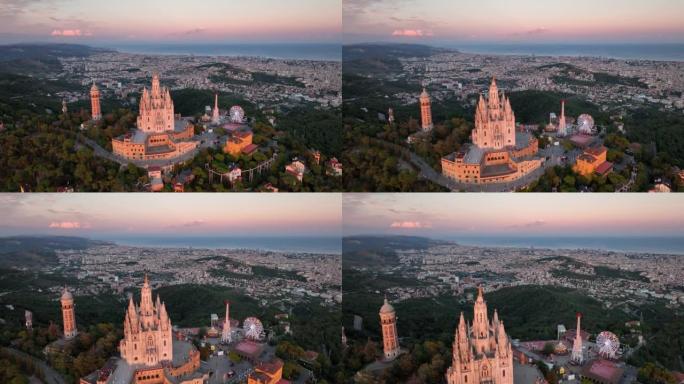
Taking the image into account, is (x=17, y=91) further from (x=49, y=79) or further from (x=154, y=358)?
(x=154, y=358)

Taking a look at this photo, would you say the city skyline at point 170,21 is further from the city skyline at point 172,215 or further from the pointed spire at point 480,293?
the pointed spire at point 480,293

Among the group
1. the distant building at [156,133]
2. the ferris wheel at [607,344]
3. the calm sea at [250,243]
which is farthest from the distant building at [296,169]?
the ferris wheel at [607,344]

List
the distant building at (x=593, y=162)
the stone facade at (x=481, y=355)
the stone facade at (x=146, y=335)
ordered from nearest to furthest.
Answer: the stone facade at (x=481, y=355), the distant building at (x=593, y=162), the stone facade at (x=146, y=335)

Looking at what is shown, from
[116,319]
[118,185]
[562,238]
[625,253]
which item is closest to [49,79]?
[118,185]

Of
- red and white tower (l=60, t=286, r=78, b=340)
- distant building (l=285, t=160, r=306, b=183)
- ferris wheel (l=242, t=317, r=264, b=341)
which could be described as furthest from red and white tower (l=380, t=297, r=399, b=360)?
red and white tower (l=60, t=286, r=78, b=340)

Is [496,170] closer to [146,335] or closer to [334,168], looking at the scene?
[334,168]

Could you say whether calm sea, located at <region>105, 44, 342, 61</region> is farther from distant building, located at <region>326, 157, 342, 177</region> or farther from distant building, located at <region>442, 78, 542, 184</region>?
distant building, located at <region>442, 78, 542, 184</region>

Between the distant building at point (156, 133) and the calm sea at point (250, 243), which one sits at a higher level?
the distant building at point (156, 133)
